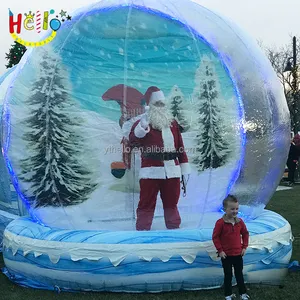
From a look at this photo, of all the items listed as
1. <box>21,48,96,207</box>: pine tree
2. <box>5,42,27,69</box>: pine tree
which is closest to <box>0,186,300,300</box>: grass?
<box>21,48,96,207</box>: pine tree

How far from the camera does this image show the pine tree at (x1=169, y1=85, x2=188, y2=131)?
495 centimetres

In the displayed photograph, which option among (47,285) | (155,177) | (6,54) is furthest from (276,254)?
(6,54)

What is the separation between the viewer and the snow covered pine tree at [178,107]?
16.3 feet

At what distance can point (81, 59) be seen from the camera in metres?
5.18

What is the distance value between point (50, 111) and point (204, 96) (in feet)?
4.97

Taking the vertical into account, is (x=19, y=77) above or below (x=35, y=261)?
above

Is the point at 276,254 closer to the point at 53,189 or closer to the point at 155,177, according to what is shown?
the point at 155,177

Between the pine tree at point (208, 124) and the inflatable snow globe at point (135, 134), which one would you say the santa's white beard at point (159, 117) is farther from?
the pine tree at point (208, 124)

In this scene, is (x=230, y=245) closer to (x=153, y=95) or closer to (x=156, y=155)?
(x=156, y=155)

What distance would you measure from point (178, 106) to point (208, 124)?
0.34m

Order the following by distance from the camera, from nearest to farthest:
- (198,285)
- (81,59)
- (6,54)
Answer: (198,285) < (81,59) < (6,54)

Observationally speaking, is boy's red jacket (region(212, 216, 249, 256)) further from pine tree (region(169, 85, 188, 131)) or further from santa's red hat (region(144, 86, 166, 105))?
santa's red hat (region(144, 86, 166, 105))

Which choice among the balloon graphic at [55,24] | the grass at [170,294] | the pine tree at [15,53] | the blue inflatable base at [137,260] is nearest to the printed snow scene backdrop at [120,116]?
the balloon graphic at [55,24]

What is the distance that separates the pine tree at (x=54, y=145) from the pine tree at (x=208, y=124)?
1.13 m
